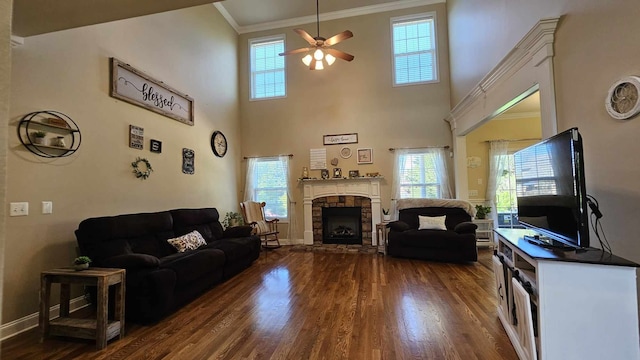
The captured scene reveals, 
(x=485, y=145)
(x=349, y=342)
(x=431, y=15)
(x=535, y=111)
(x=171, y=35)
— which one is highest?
(x=431, y=15)

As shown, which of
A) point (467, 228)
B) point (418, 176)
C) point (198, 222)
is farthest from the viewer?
point (418, 176)

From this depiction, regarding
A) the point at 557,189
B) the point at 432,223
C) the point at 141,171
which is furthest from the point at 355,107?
the point at 557,189

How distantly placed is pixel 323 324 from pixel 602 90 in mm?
2841

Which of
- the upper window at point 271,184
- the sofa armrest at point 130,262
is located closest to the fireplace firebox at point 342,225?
the upper window at point 271,184

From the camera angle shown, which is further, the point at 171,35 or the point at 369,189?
the point at 369,189

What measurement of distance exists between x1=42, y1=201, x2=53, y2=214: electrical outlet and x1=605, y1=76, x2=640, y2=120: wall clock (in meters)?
4.73

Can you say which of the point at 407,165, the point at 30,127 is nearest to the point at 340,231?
A: the point at 407,165

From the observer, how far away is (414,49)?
20.6 ft

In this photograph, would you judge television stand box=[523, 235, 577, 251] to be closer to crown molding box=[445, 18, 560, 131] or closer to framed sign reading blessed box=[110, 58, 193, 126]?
crown molding box=[445, 18, 560, 131]

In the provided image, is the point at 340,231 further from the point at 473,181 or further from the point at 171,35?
the point at 171,35

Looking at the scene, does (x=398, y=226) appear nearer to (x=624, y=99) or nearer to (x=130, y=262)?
(x=624, y=99)

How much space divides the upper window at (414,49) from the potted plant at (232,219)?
14.6ft

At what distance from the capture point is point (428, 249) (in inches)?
184

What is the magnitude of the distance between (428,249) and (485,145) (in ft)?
10.5
